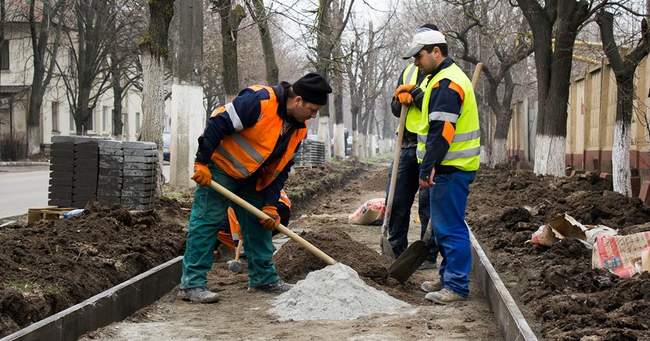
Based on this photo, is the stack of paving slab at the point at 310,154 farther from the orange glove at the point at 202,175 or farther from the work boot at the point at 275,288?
the orange glove at the point at 202,175

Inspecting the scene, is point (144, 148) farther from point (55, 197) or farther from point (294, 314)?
point (294, 314)

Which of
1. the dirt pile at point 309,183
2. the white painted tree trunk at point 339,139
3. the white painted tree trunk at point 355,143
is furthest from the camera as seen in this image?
the white painted tree trunk at point 355,143

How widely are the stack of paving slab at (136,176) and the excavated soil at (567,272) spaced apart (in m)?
4.27

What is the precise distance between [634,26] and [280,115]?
47.5 feet

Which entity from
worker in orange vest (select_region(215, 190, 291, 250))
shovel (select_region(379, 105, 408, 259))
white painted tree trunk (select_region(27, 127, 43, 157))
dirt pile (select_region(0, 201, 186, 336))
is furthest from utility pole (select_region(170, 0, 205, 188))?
white painted tree trunk (select_region(27, 127, 43, 157))

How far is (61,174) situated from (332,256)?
4.72m

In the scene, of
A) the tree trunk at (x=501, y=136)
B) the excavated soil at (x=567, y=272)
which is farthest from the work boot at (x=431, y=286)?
the tree trunk at (x=501, y=136)

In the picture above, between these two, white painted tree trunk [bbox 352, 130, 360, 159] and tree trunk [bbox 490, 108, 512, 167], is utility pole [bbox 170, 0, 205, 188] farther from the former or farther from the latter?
white painted tree trunk [bbox 352, 130, 360, 159]

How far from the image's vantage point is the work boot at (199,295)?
278 inches

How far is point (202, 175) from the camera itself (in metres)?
6.79

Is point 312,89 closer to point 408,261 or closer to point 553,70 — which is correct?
point 408,261

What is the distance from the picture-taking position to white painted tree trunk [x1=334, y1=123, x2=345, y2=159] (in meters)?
39.9

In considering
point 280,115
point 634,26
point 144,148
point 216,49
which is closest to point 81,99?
point 216,49

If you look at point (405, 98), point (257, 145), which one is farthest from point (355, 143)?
point (257, 145)
